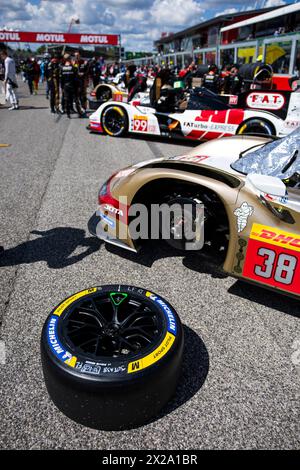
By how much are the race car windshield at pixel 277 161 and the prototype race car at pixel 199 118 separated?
4010 millimetres

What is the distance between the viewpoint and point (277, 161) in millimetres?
2682

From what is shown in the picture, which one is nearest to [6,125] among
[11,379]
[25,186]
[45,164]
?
[45,164]

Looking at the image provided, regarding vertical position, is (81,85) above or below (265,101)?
above

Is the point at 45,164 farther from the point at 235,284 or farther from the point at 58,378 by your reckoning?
the point at 58,378

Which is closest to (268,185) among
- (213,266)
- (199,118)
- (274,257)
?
(274,257)

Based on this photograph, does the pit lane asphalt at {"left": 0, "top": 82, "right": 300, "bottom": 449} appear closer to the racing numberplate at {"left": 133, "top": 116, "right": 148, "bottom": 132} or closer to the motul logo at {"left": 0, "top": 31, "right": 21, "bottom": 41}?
the racing numberplate at {"left": 133, "top": 116, "right": 148, "bottom": 132}

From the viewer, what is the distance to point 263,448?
65.2 inches

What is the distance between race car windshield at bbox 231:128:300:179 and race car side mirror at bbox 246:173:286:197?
0.35 metres

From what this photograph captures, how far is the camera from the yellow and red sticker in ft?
7.19

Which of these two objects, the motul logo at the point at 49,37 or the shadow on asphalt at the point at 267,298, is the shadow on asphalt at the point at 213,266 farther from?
the motul logo at the point at 49,37

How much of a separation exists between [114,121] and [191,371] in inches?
292

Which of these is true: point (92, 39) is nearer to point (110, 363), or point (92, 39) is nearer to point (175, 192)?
point (175, 192)

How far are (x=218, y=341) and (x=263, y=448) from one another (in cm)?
72

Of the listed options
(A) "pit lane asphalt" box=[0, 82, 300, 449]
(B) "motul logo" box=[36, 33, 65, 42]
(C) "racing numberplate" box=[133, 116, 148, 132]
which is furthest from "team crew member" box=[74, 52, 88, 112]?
(B) "motul logo" box=[36, 33, 65, 42]
